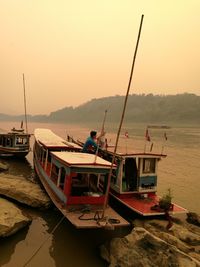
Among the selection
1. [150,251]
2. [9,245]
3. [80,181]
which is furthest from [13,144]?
[150,251]

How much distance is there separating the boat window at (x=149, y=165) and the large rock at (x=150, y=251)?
151 inches

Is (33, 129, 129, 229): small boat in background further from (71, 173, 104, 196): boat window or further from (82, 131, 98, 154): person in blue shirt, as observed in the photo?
(82, 131, 98, 154): person in blue shirt

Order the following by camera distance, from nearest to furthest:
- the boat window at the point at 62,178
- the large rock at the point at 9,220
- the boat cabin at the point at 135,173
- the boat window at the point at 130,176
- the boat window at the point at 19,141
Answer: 1. the large rock at the point at 9,220
2. the boat window at the point at 62,178
3. the boat cabin at the point at 135,173
4. the boat window at the point at 130,176
5. the boat window at the point at 19,141

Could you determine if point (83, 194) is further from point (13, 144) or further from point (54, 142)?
point (13, 144)

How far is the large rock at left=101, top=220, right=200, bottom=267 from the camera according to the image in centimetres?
823

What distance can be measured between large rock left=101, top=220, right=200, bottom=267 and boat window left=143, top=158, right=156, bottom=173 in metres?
3.83

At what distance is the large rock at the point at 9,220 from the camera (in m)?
10.3

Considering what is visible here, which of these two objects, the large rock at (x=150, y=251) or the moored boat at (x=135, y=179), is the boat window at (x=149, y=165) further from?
the large rock at (x=150, y=251)

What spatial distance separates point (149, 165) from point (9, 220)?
23.3 feet

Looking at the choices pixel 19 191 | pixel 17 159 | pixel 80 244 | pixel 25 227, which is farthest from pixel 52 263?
pixel 17 159

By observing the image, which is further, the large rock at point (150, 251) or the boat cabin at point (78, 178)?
the boat cabin at point (78, 178)

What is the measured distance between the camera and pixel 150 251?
28.6ft

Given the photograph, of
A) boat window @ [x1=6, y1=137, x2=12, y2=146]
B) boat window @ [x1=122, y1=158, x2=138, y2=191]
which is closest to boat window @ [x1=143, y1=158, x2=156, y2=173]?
boat window @ [x1=122, y1=158, x2=138, y2=191]

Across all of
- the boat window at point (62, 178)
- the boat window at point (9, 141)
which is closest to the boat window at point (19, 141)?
the boat window at point (9, 141)
